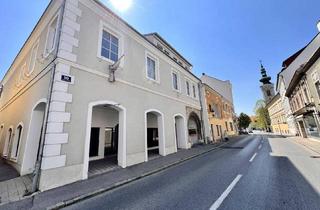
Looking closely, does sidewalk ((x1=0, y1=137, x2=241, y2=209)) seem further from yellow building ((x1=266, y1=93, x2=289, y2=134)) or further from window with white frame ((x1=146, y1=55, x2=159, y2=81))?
yellow building ((x1=266, y1=93, x2=289, y2=134))

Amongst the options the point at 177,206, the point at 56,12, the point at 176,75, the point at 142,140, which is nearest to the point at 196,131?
the point at 176,75

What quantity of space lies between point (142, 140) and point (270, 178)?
5924mm

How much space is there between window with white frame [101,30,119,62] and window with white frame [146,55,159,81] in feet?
9.19

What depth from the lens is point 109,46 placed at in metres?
7.93

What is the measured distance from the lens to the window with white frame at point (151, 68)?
419 inches

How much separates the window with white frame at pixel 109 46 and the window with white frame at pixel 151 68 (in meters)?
2.80

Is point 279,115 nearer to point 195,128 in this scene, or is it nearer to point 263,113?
point 263,113

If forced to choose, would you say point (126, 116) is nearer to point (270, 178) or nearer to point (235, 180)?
point (235, 180)

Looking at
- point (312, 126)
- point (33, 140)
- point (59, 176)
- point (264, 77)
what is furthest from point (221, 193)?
point (264, 77)

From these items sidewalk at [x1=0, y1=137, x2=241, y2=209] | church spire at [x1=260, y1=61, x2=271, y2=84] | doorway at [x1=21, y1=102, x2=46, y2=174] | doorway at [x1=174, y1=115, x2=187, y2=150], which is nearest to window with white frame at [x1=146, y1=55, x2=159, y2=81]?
doorway at [x1=174, y1=115, x2=187, y2=150]

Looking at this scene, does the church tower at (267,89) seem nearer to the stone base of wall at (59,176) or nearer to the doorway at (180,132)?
the doorway at (180,132)

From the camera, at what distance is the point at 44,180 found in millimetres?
4566

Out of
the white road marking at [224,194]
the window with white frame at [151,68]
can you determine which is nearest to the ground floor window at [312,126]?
the white road marking at [224,194]

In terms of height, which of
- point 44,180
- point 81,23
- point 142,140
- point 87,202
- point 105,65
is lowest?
point 87,202
